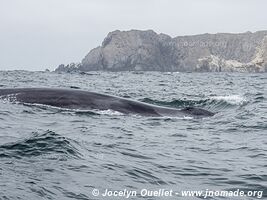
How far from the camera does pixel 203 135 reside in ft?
44.1

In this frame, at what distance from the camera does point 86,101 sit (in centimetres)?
1684

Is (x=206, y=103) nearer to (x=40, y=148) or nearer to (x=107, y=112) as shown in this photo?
(x=107, y=112)

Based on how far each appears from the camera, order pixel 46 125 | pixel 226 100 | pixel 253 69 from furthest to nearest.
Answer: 1. pixel 253 69
2. pixel 226 100
3. pixel 46 125

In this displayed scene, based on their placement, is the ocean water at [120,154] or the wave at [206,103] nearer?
the ocean water at [120,154]

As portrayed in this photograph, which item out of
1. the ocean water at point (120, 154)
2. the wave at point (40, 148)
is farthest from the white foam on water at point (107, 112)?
the wave at point (40, 148)

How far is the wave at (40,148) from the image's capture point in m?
9.20

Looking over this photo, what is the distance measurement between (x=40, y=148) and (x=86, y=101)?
7.18m

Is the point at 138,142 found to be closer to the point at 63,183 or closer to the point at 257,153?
the point at 257,153

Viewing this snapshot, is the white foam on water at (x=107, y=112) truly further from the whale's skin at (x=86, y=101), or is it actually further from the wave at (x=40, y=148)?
the wave at (x=40, y=148)

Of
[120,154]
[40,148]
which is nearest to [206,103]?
[120,154]

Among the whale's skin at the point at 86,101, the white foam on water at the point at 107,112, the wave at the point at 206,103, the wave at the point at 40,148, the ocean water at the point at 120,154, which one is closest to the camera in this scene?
the ocean water at the point at 120,154

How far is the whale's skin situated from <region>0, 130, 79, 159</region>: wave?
19.2ft

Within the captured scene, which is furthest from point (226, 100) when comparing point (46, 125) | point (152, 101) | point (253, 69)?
point (253, 69)

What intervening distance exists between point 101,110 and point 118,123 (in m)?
1.78
